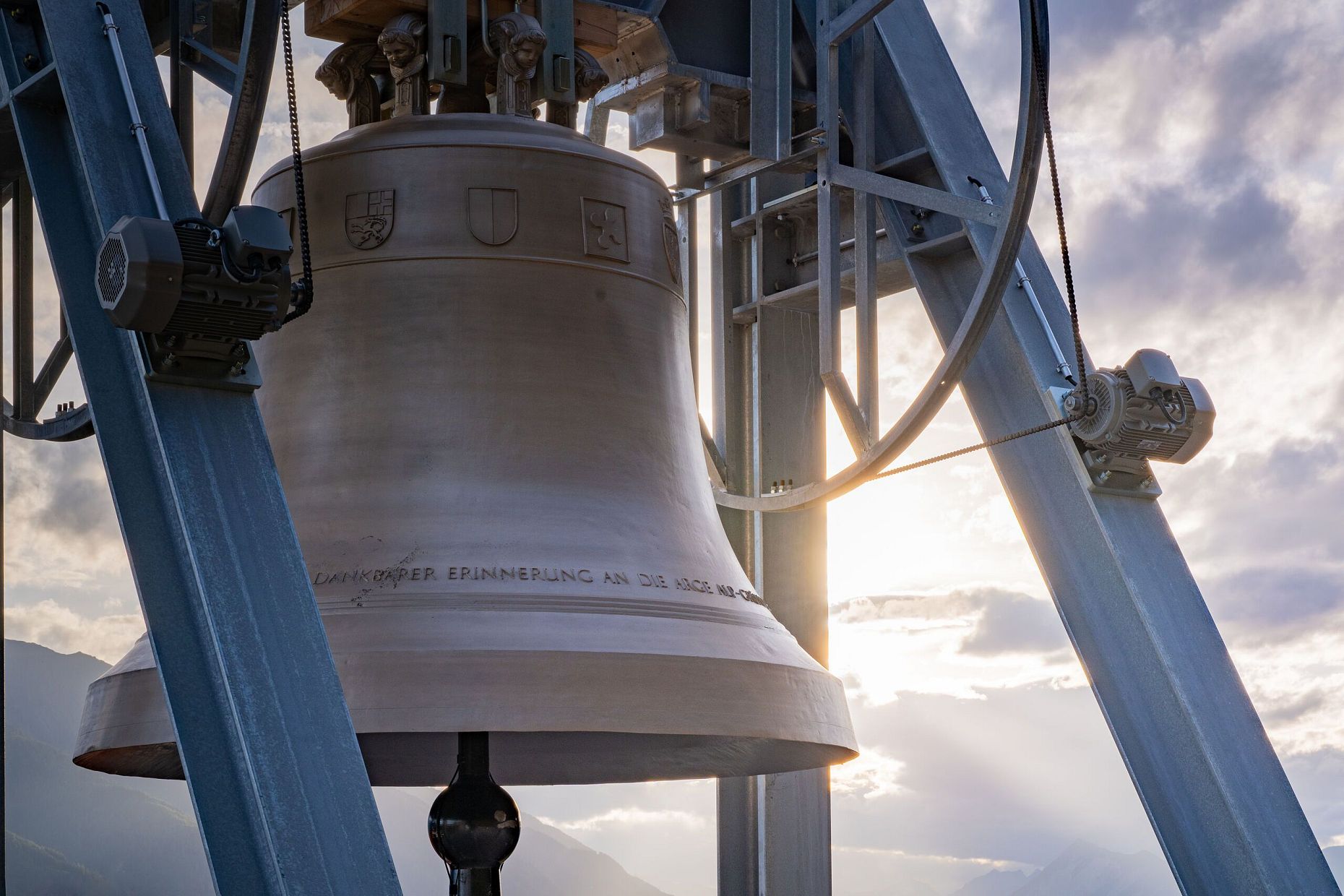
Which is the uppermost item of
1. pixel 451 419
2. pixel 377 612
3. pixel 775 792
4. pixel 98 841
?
pixel 98 841

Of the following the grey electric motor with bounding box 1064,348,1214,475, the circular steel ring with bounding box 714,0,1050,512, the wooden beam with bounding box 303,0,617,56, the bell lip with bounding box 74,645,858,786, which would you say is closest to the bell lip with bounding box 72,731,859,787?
the bell lip with bounding box 74,645,858,786

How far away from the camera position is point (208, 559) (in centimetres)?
329

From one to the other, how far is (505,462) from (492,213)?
648mm

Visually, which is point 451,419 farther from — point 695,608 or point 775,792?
point 775,792

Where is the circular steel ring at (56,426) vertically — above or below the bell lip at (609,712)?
above

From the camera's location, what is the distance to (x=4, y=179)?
548 centimetres

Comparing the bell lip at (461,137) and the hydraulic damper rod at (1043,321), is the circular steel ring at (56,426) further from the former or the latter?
the hydraulic damper rod at (1043,321)

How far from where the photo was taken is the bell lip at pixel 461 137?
4.24 meters

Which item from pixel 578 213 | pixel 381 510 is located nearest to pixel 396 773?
pixel 381 510

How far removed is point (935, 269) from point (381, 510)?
2514mm

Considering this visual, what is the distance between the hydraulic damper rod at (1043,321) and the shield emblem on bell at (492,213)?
1.72m

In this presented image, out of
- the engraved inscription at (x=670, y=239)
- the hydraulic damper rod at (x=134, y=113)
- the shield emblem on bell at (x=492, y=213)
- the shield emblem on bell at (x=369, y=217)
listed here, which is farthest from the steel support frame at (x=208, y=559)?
the engraved inscription at (x=670, y=239)

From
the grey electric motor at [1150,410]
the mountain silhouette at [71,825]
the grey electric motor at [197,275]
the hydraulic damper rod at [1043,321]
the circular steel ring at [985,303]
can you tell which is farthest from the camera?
the mountain silhouette at [71,825]

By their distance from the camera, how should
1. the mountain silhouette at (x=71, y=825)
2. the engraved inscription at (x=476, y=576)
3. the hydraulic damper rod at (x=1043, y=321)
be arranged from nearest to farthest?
1. the engraved inscription at (x=476, y=576)
2. the hydraulic damper rod at (x=1043, y=321)
3. the mountain silhouette at (x=71, y=825)
